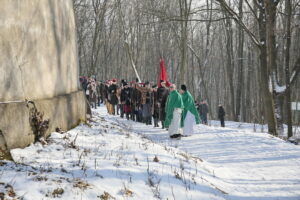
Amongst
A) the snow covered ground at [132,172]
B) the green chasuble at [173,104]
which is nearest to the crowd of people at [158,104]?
the green chasuble at [173,104]

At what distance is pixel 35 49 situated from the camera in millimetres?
5426

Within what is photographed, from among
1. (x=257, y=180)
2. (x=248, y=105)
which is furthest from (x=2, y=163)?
(x=248, y=105)

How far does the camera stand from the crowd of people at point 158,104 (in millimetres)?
10555

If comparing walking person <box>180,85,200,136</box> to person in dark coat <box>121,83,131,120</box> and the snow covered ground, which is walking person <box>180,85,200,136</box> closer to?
the snow covered ground

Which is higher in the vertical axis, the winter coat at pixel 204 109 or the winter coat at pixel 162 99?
the winter coat at pixel 162 99

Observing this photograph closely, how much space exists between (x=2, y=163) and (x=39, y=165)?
474mm

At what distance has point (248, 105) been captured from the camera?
31.4 m

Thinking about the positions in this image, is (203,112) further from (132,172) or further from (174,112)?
(132,172)

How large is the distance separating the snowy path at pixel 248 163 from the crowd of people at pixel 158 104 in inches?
21.1

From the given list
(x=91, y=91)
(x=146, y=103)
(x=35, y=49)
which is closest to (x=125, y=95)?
(x=146, y=103)

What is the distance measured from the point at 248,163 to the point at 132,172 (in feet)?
10.7

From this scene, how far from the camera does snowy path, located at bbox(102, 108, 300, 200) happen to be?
16.9 feet

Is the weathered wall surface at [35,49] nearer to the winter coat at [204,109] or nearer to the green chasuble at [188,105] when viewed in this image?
the green chasuble at [188,105]

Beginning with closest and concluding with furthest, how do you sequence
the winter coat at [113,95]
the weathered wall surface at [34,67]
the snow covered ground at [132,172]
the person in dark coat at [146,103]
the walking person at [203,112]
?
the snow covered ground at [132,172], the weathered wall surface at [34,67], the person in dark coat at [146,103], the winter coat at [113,95], the walking person at [203,112]
